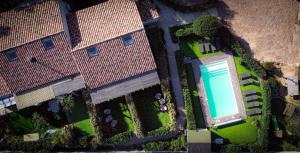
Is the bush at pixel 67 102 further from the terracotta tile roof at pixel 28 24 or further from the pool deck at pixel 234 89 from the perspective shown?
the pool deck at pixel 234 89

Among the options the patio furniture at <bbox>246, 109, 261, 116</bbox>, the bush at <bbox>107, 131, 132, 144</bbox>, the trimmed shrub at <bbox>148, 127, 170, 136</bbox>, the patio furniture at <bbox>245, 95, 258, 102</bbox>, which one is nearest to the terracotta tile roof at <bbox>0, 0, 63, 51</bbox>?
the bush at <bbox>107, 131, 132, 144</bbox>

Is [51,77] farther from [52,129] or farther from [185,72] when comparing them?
[185,72]

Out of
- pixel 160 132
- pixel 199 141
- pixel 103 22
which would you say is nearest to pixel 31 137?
pixel 160 132

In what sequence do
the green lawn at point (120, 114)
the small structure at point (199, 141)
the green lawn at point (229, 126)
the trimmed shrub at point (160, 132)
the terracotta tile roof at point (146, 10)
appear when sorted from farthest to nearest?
1. the green lawn at point (229, 126)
2. the green lawn at point (120, 114)
3. the trimmed shrub at point (160, 132)
4. the small structure at point (199, 141)
5. the terracotta tile roof at point (146, 10)

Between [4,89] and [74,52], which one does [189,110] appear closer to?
[74,52]

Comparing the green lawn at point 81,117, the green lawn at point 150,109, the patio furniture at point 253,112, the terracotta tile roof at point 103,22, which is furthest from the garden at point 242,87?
the green lawn at point 81,117
